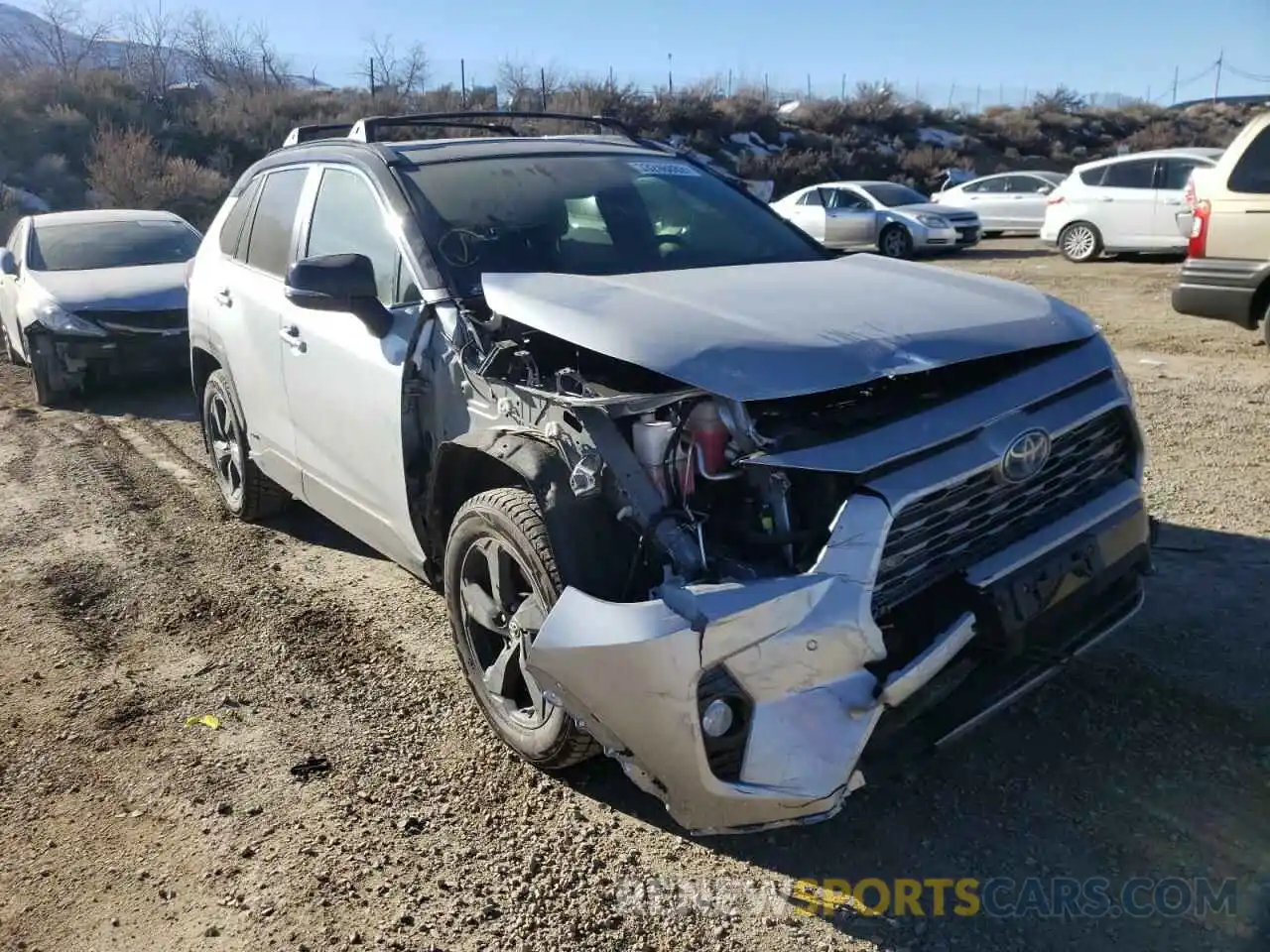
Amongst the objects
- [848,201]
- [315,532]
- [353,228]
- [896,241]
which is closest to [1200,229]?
[353,228]

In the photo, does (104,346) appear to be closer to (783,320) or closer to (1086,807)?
(783,320)

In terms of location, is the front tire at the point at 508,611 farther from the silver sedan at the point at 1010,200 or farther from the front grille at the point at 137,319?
the silver sedan at the point at 1010,200

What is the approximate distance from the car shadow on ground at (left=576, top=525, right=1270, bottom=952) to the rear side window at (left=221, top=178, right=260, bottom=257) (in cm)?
346

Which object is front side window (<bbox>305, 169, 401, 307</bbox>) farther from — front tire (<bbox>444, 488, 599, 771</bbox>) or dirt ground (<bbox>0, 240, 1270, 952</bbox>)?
dirt ground (<bbox>0, 240, 1270, 952</bbox>)

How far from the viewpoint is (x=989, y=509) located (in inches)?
112

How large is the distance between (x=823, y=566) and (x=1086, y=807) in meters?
1.20

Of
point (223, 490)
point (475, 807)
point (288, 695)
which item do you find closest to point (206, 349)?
point (223, 490)

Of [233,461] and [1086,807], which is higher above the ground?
[233,461]

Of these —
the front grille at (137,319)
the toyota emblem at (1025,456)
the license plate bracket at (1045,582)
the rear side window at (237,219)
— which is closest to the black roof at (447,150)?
the rear side window at (237,219)

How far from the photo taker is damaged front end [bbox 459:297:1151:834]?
2473mm

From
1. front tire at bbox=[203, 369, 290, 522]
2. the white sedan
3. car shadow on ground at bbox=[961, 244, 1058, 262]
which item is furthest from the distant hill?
front tire at bbox=[203, 369, 290, 522]

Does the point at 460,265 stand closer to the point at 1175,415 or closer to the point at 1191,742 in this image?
the point at 1191,742

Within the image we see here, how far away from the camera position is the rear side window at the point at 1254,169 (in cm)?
771

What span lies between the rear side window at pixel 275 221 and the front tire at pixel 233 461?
70 cm
